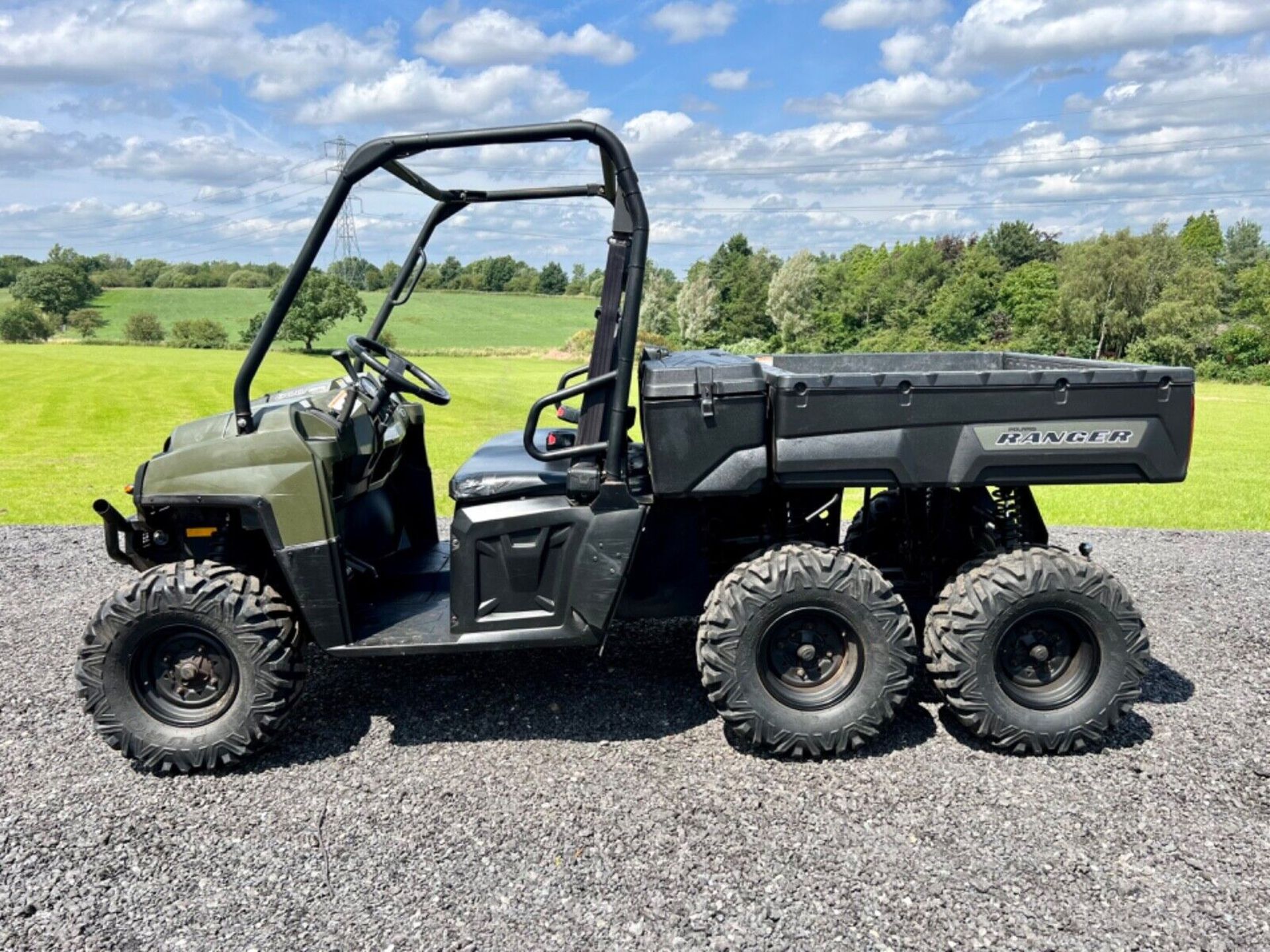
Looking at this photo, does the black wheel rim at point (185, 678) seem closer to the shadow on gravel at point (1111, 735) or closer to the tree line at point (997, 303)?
the shadow on gravel at point (1111, 735)

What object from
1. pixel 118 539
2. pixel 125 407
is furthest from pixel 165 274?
pixel 118 539

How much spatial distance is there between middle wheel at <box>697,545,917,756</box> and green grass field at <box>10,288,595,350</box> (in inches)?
1143

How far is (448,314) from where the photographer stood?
136ft

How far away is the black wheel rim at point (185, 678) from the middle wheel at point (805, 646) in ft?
6.61

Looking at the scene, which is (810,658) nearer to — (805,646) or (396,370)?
(805,646)

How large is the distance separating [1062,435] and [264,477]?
10.6 feet

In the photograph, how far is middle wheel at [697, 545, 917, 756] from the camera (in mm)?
3750

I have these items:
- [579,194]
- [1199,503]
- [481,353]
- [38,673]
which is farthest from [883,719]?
[481,353]

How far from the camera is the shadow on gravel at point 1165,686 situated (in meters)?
4.42

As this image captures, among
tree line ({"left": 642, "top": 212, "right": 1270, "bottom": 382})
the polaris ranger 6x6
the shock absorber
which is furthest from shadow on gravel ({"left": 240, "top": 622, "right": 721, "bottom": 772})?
tree line ({"left": 642, "top": 212, "right": 1270, "bottom": 382})

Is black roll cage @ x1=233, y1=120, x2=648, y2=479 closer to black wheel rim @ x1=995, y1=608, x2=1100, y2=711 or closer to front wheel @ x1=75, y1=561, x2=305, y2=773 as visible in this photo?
front wheel @ x1=75, y1=561, x2=305, y2=773

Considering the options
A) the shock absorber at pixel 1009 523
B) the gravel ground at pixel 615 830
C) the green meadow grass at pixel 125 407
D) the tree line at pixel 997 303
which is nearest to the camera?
the gravel ground at pixel 615 830

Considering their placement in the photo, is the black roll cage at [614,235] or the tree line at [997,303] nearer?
the black roll cage at [614,235]

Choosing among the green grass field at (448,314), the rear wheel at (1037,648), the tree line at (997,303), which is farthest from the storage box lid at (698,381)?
the tree line at (997,303)
